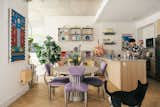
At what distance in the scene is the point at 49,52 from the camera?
7.37 metres

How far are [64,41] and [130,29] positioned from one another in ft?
10.7

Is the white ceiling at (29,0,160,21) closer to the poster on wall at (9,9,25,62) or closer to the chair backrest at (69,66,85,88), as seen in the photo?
the poster on wall at (9,9,25,62)

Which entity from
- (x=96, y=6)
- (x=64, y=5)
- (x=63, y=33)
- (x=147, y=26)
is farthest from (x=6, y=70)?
(x=147, y=26)

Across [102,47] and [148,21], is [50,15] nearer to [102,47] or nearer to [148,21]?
[102,47]

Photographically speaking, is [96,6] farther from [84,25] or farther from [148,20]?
[148,20]

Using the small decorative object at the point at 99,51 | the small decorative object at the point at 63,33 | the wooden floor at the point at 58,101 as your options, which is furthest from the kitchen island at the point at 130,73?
the small decorative object at the point at 63,33

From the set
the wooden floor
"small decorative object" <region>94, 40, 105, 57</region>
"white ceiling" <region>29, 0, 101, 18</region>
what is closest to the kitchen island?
the wooden floor

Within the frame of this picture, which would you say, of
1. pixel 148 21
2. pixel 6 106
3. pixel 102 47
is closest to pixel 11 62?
pixel 6 106

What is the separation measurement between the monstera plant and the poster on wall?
2.68 m

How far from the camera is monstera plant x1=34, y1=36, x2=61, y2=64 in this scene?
7.33 m

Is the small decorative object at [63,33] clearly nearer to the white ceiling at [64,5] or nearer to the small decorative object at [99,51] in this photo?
the white ceiling at [64,5]

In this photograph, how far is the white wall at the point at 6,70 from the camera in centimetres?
352

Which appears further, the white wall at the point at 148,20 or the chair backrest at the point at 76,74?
the white wall at the point at 148,20

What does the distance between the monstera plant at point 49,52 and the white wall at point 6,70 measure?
302cm
